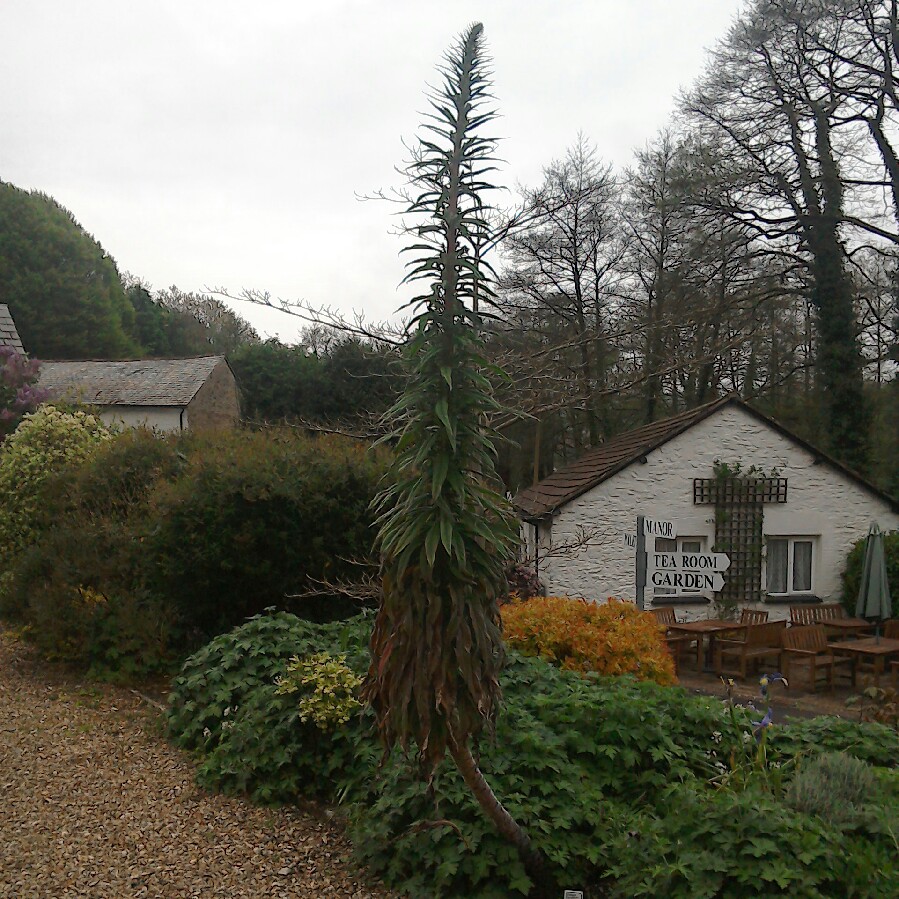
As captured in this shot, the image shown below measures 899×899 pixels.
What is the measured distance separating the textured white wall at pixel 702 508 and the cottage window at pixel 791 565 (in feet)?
0.55

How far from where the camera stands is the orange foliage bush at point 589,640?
686 cm

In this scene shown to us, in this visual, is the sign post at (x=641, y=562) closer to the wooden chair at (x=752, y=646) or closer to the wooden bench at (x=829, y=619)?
the wooden chair at (x=752, y=646)

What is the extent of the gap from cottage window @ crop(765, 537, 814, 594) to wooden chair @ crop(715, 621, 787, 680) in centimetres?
317

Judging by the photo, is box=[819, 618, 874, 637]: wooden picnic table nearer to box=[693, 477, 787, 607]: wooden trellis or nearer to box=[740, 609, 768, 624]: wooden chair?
box=[740, 609, 768, 624]: wooden chair

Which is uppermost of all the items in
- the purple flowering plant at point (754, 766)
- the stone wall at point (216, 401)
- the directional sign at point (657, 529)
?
the stone wall at point (216, 401)

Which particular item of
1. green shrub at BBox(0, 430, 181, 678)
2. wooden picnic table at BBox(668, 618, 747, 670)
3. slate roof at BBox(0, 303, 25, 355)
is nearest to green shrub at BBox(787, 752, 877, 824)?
green shrub at BBox(0, 430, 181, 678)

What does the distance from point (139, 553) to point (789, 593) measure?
502 inches

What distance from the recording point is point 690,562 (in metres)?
6.53

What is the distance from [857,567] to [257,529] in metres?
12.5

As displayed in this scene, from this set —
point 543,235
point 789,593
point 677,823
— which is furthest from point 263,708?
point 543,235

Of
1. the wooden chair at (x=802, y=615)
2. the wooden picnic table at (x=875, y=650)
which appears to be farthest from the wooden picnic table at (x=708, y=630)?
the wooden chair at (x=802, y=615)

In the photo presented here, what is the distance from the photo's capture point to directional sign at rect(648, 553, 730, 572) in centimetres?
641

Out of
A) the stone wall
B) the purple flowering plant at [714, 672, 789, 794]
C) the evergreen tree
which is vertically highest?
the evergreen tree

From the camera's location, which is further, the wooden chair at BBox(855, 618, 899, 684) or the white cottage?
the white cottage
